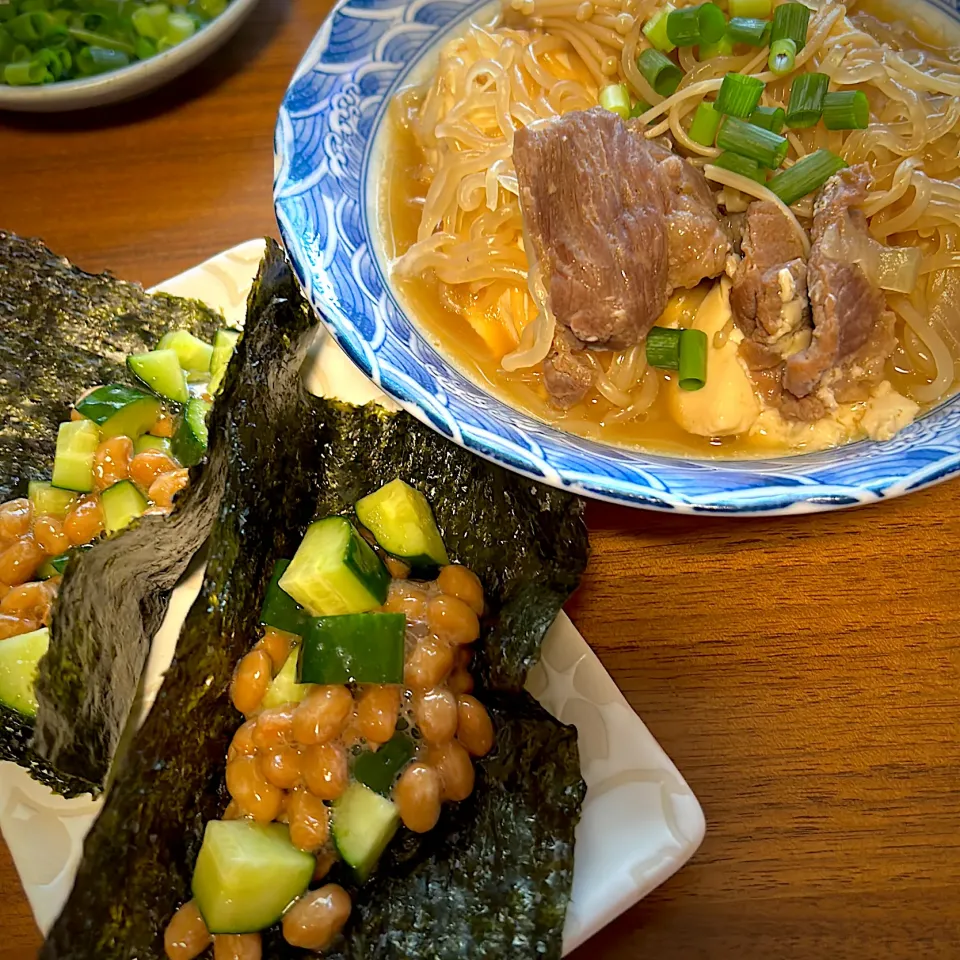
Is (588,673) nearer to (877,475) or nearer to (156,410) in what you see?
(877,475)

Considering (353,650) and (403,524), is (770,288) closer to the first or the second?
(403,524)

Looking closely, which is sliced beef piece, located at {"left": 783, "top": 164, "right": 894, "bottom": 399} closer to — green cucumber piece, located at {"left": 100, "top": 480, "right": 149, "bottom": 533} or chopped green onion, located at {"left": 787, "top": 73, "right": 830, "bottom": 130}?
chopped green onion, located at {"left": 787, "top": 73, "right": 830, "bottom": 130}

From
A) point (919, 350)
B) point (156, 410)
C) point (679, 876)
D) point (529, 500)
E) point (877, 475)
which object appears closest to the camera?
point (877, 475)

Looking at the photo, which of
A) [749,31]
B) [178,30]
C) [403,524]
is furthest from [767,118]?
[178,30]

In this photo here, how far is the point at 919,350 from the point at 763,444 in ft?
1.39

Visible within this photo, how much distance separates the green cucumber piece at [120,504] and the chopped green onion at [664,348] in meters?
1.19

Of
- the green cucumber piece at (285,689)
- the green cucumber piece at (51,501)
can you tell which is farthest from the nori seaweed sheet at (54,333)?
the green cucumber piece at (285,689)

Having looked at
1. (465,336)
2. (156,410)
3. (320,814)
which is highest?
(465,336)

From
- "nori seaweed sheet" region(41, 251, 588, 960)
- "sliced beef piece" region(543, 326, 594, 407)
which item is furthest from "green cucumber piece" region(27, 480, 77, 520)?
"sliced beef piece" region(543, 326, 594, 407)

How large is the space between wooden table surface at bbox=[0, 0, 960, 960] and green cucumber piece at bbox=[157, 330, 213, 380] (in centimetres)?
110

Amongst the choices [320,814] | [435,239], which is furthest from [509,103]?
[320,814]

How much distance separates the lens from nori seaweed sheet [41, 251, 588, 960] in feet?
4.44

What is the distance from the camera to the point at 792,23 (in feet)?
5.80

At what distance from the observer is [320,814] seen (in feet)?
4.67
